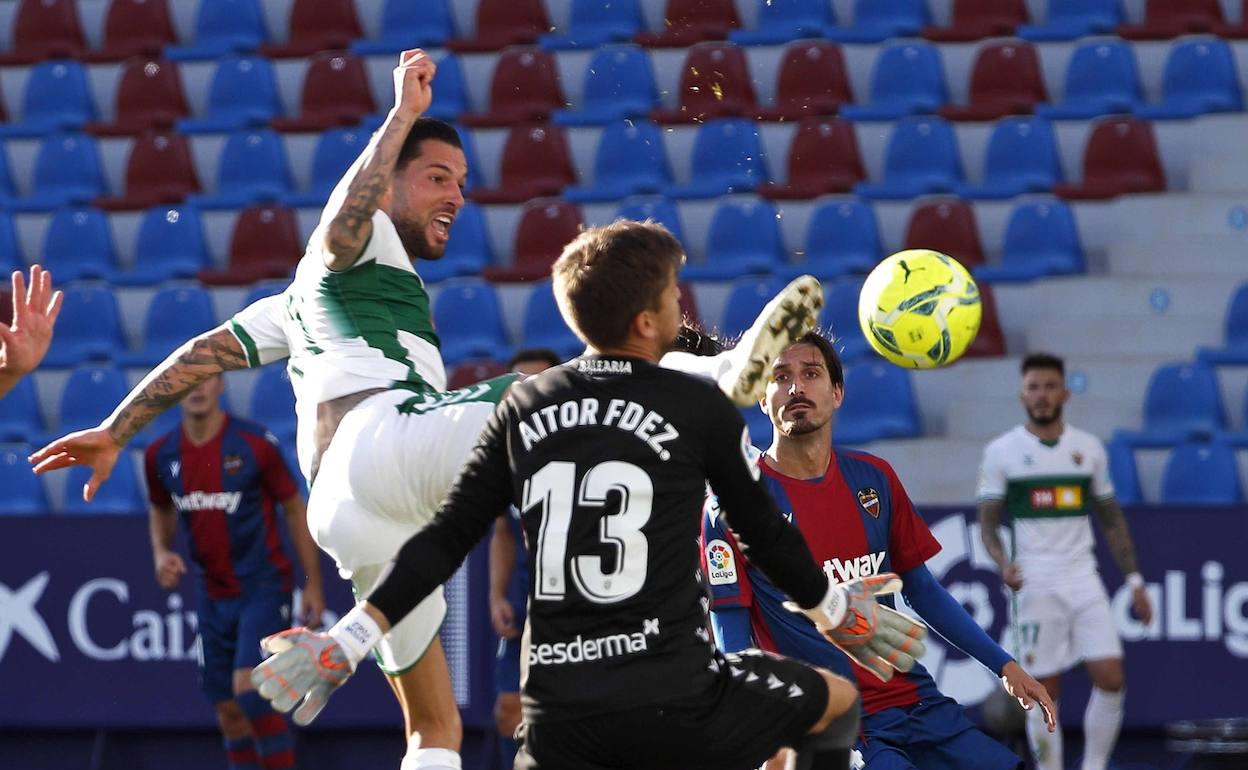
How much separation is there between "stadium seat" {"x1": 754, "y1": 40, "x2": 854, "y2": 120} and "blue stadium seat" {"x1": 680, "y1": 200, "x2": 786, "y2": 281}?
2.65ft

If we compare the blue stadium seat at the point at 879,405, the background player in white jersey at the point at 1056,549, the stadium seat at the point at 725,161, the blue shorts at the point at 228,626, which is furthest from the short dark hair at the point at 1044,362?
the blue shorts at the point at 228,626

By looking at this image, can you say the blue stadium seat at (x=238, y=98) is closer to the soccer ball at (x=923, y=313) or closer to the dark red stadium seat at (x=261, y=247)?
the dark red stadium seat at (x=261, y=247)

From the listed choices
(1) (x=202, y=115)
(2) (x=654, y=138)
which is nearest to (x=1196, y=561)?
(2) (x=654, y=138)

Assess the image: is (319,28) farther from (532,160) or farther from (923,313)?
(923,313)

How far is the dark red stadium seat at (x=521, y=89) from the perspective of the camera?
13438 mm

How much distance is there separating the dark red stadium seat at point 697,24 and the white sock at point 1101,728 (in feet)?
19.5

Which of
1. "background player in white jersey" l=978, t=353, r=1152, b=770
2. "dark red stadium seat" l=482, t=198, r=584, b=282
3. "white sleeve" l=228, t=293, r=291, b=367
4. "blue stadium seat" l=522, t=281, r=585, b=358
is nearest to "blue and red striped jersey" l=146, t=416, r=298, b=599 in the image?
"blue stadium seat" l=522, t=281, r=585, b=358

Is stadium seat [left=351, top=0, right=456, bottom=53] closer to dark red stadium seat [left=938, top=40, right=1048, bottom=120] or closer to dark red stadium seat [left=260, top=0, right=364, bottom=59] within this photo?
dark red stadium seat [left=260, top=0, right=364, bottom=59]

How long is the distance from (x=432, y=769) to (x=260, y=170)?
896 cm

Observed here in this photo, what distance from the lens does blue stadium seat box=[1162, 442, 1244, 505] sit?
10445 mm

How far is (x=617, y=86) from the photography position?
13.4 meters

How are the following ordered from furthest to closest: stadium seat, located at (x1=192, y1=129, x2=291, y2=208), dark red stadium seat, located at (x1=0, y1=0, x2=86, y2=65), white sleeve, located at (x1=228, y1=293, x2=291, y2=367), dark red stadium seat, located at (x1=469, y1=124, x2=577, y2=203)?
dark red stadium seat, located at (x1=0, y1=0, x2=86, y2=65) < stadium seat, located at (x1=192, y1=129, x2=291, y2=208) < dark red stadium seat, located at (x1=469, y1=124, x2=577, y2=203) < white sleeve, located at (x1=228, y1=293, x2=291, y2=367)

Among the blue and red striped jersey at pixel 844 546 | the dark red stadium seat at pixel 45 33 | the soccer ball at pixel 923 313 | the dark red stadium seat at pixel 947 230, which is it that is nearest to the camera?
the blue and red striped jersey at pixel 844 546

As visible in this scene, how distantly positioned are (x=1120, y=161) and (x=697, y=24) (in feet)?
10.1
